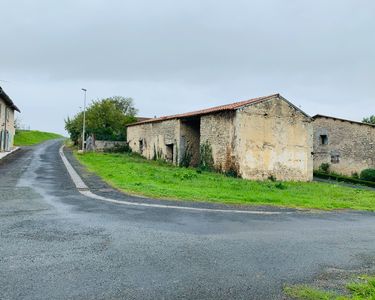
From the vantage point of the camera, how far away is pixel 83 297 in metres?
4.11

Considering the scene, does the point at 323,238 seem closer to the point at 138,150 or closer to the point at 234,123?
the point at 234,123

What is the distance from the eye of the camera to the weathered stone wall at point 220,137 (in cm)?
2459

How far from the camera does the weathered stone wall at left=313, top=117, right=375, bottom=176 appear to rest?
36.2 metres

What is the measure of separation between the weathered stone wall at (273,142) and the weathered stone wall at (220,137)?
27.6 inches

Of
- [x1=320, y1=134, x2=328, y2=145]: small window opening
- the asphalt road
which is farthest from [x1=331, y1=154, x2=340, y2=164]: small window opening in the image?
the asphalt road

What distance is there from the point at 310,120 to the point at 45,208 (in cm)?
2221

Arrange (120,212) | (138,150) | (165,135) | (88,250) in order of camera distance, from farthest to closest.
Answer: (138,150) → (165,135) → (120,212) → (88,250)

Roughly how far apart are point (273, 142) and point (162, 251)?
818 inches

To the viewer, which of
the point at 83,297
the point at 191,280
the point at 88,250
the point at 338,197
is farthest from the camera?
the point at 338,197

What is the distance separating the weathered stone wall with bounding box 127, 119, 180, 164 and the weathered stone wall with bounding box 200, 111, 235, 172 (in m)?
3.95

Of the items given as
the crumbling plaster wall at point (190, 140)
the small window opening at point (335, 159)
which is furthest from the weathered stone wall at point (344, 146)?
the crumbling plaster wall at point (190, 140)

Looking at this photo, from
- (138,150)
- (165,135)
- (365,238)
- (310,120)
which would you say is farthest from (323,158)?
(365,238)

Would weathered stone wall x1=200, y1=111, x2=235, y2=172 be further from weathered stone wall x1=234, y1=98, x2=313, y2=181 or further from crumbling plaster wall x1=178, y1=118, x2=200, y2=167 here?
crumbling plaster wall x1=178, y1=118, x2=200, y2=167

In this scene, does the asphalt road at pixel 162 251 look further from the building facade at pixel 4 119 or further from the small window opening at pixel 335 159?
the building facade at pixel 4 119
